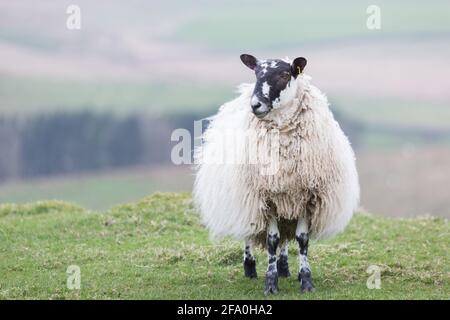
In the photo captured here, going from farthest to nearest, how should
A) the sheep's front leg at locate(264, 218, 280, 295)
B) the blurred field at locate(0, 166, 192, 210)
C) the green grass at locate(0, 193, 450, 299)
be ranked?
the blurred field at locate(0, 166, 192, 210) → the green grass at locate(0, 193, 450, 299) → the sheep's front leg at locate(264, 218, 280, 295)

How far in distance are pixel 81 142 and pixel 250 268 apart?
9205 centimetres

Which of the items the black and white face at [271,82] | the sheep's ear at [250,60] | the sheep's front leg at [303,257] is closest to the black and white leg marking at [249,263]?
the sheep's front leg at [303,257]

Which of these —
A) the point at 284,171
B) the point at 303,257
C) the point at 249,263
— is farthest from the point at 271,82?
the point at 249,263

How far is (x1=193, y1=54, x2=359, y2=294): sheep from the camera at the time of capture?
532 inches

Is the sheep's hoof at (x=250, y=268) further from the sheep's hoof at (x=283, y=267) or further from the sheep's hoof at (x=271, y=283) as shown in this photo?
the sheep's hoof at (x=271, y=283)

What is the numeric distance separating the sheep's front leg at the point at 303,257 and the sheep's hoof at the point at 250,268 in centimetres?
144

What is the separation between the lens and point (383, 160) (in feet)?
313

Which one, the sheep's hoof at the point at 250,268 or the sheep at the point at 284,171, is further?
the sheep's hoof at the point at 250,268

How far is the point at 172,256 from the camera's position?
16.7 metres

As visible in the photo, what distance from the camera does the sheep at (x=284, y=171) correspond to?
44.4ft

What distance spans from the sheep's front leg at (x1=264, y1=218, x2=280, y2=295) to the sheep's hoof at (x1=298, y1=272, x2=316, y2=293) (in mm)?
411

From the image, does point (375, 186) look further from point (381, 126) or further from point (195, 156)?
point (195, 156)

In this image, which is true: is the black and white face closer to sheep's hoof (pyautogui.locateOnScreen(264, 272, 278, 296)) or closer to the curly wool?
the curly wool

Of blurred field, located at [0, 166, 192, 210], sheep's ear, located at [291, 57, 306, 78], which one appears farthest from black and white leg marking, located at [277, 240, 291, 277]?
blurred field, located at [0, 166, 192, 210]
